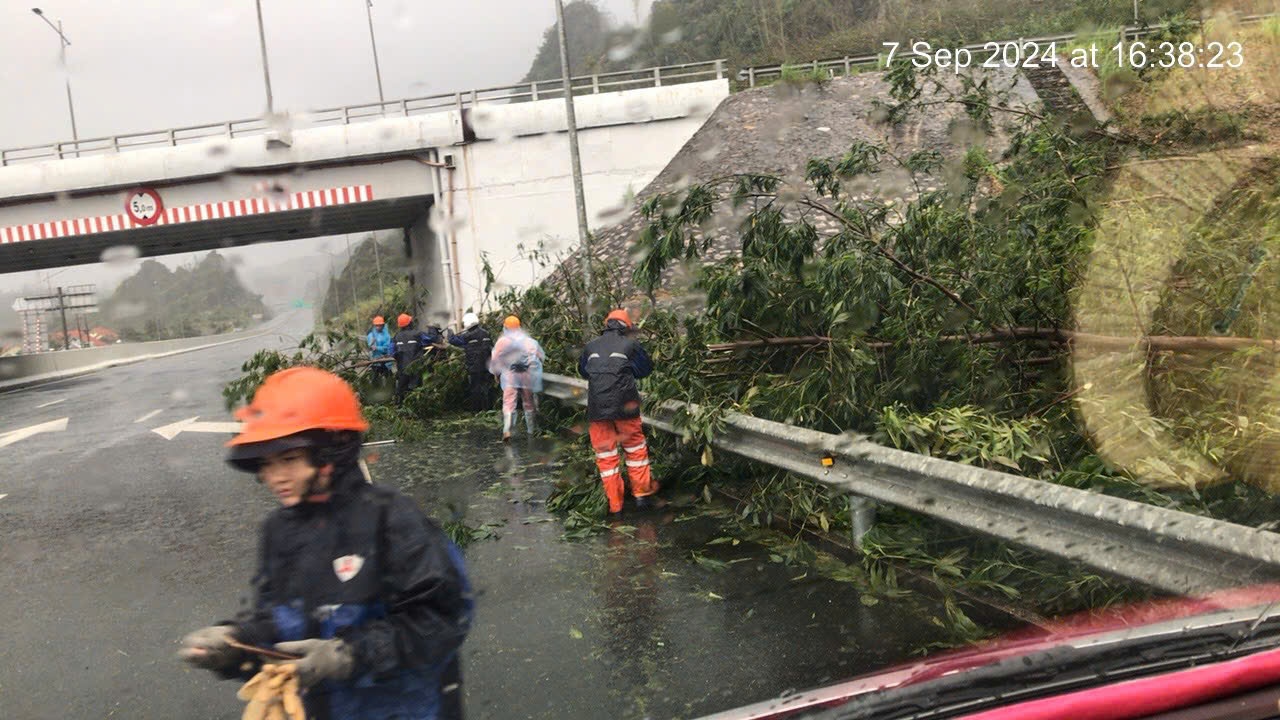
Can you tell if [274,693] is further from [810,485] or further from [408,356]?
[408,356]

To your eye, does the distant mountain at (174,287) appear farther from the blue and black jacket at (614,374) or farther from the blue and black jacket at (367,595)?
the blue and black jacket at (367,595)

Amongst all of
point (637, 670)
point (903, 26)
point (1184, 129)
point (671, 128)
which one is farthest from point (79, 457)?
point (903, 26)

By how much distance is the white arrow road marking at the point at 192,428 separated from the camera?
1550 cm

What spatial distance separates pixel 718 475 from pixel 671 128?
18258 mm

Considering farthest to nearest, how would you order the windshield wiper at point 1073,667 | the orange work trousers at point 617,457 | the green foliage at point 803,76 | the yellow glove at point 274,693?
the green foliage at point 803,76, the orange work trousers at point 617,457, the yellow glove at point 274,693, the windshield wiper at point 1073,667

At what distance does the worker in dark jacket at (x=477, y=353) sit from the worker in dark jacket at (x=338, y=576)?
12.5m

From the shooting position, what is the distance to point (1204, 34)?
8250 millimetres

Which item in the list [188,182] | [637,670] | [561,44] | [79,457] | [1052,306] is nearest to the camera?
[637,670]

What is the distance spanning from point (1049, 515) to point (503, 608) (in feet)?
9.86

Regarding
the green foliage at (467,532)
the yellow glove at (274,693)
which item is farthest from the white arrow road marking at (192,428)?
the yellow glove at (274,693)

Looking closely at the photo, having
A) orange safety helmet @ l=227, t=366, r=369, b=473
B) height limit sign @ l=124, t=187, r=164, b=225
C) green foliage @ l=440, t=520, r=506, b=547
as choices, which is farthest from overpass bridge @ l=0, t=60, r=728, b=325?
orange safety helmet @ l=227, t=366, r=369, b=473

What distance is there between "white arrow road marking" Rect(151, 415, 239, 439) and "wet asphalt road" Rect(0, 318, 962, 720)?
4.34 meters

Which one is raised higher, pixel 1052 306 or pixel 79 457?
pixel 1052 306

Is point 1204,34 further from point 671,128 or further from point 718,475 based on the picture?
point 671,128
